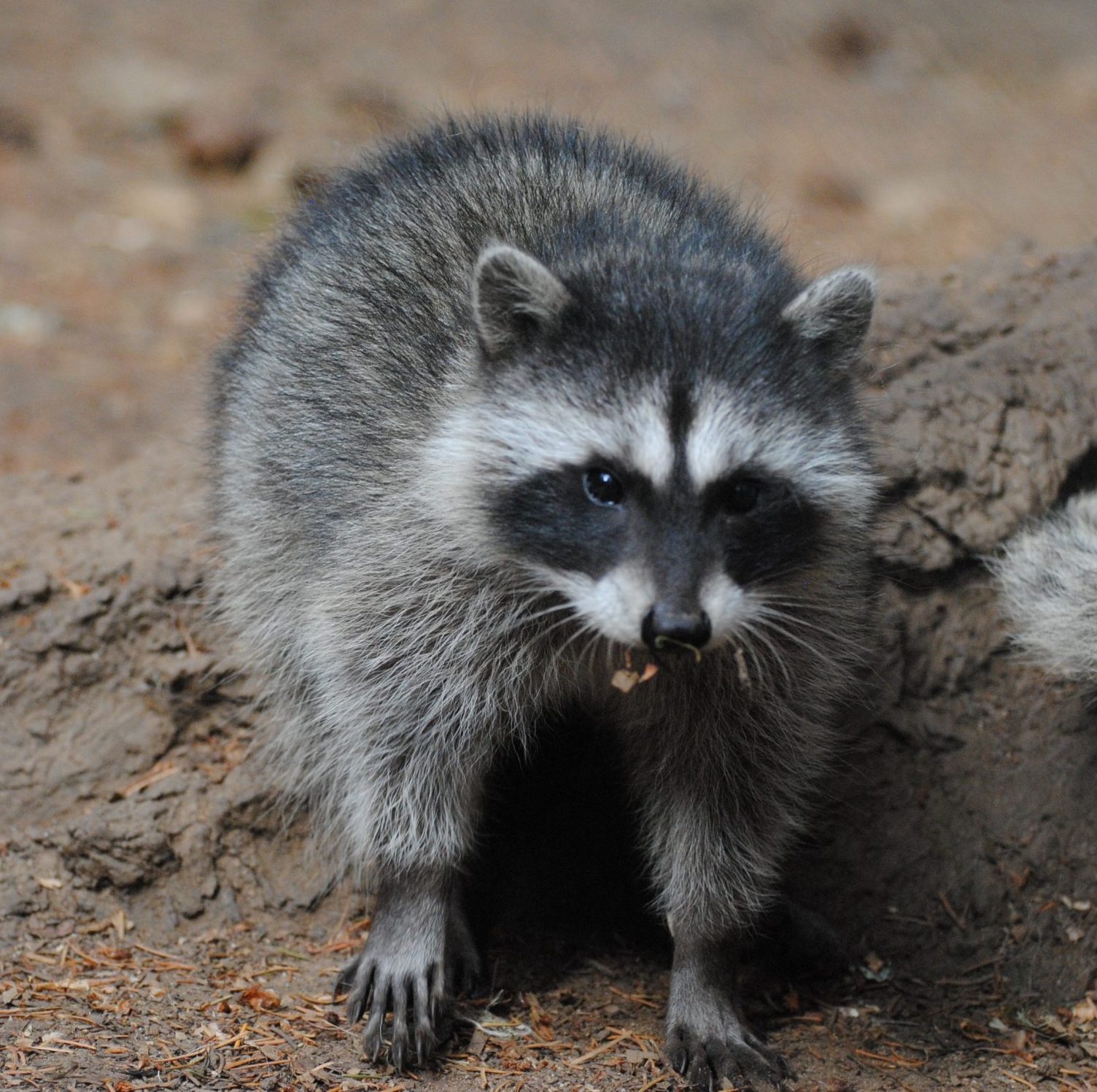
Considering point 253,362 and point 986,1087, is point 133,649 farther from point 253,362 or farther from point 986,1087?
point 986,1087

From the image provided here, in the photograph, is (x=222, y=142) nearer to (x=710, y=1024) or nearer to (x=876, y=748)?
A: (x=876, y=748)

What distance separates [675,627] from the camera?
233 centimetres

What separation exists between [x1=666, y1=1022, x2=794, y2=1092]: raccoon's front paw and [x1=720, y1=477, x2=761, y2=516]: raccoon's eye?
1.24 m

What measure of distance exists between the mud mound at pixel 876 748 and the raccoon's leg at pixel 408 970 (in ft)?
1.12

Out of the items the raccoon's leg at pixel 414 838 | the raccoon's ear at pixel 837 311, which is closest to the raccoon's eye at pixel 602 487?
the raccoon's ear at pixel 837 311

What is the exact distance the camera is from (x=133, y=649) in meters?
3.67

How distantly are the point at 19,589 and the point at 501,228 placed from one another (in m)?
1.65

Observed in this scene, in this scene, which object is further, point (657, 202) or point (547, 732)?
point (547, 732)

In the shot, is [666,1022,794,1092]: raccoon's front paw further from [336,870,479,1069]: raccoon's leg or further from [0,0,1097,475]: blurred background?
[0,0,1097,475]: blurred background

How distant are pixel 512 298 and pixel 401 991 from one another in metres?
1.54

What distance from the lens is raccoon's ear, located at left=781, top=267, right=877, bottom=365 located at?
8.79 ft

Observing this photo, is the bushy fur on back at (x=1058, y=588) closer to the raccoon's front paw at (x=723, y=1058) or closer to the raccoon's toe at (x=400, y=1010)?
the raccoon's front paw at (x=723, y=1058)

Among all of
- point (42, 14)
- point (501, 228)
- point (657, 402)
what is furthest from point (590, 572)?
point (42, 14)

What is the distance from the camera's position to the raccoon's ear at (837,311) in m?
2.68
